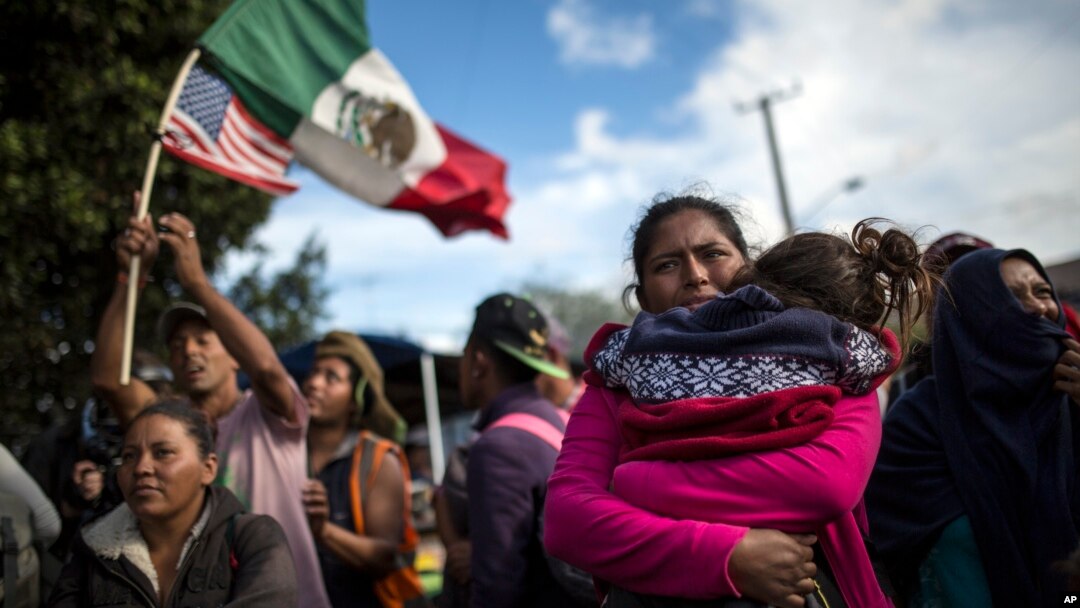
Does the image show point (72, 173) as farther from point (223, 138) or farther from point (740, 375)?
point (740, 375)

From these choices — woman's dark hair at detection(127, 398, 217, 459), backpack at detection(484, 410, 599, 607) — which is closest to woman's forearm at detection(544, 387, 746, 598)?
backpack at detection(484, 410, 599, 607)

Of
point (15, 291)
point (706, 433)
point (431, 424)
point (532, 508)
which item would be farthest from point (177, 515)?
point (431, 424)

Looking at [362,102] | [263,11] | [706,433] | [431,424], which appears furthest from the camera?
[431,424]

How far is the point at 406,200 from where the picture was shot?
5.82 meters

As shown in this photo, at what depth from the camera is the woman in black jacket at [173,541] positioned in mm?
2574

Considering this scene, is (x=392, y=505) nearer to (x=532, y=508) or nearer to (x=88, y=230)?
(x=532, y=508)

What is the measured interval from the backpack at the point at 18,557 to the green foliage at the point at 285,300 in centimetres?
764

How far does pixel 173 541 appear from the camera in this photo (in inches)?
108

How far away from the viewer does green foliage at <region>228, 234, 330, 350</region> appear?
427 inches

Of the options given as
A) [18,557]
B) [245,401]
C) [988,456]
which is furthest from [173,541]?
[988,456]

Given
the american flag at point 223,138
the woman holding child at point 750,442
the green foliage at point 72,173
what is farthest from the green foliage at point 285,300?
the woman holding child at point 750,442

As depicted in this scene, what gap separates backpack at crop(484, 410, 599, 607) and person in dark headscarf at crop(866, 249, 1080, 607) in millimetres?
881

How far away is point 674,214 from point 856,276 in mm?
577

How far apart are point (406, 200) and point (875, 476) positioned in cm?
396
